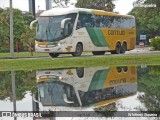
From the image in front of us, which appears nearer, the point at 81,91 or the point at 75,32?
the point at 81,91

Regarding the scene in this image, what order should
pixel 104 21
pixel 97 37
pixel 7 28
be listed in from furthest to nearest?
pixel 7 28
pixel 104 21
pixel 97 37

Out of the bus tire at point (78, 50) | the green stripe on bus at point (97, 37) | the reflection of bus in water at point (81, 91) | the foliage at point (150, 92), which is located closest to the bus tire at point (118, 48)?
the green stripe on bus at point (97, 37)

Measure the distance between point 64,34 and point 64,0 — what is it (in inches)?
1467

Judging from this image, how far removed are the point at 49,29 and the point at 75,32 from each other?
65.6 inches

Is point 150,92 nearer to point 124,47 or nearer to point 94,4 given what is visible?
point 124,47

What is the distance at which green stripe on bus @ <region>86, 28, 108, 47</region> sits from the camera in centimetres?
2968

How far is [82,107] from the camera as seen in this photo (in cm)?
733

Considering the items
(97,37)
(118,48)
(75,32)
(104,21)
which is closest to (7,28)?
(118,48)

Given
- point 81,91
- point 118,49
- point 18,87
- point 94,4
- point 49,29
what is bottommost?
point 118,49

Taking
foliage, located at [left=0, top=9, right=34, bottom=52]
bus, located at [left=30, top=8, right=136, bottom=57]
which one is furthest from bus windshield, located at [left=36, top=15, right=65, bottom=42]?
foliage, located at [left=0, top=9, right=34, bottom=52]

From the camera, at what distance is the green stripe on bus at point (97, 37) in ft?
97.4

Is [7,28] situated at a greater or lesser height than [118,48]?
greater

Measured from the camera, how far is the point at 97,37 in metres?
30.7

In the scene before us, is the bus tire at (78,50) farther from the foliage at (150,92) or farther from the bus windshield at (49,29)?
the foliage at (150,92)
